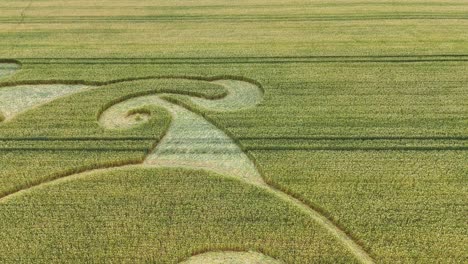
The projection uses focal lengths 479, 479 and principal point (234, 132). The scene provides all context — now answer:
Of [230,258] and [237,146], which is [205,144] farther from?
[230,258]

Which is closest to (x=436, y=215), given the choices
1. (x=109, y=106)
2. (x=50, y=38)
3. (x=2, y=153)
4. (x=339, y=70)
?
(x=339, y=70)

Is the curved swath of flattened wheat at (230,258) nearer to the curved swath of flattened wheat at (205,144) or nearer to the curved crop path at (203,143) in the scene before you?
the curved crop path at (203,143)

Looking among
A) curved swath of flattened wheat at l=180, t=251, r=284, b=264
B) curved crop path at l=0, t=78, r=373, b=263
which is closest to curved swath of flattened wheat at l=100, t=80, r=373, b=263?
curved crop path at l=0, t=78, r=373, b=263

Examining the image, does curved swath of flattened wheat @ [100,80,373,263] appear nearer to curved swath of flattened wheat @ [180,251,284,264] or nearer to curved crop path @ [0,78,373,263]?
curved crop path @ [0,78,373,263]

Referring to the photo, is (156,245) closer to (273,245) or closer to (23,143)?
(273,245)

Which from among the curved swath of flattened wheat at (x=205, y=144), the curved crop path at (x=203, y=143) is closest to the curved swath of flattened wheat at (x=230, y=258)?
the curved crop path at (x=203, y=143)

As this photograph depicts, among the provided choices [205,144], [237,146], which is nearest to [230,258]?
[237,146]
